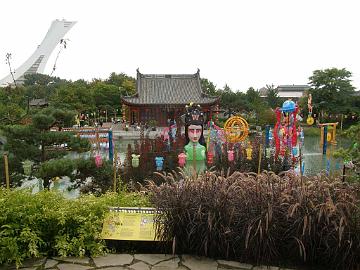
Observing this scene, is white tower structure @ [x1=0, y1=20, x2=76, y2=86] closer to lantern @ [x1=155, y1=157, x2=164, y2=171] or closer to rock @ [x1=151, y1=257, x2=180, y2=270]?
lantern @ [x1=155, y1=157, x2=164, y2=171]

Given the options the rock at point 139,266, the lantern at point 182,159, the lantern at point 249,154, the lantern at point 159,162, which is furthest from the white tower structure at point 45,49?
the rock at point 139,266

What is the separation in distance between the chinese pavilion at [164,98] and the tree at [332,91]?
8779 mm

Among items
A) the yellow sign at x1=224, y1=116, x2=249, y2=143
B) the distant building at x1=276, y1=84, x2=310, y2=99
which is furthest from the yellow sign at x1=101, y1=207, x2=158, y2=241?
the distant building at x1=276, y1=84, x2=310, y2=99

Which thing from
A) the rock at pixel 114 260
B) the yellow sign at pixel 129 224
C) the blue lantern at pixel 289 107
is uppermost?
the blue lantern at pixel 289 107

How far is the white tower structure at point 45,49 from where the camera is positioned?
198ft

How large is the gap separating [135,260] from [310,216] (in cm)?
163

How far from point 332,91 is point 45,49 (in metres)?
50.8

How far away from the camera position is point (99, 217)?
11.1ft

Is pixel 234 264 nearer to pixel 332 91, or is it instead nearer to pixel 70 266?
pixel 70 266

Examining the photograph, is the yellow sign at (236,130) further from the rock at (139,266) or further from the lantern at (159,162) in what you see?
the rock at (139,266)

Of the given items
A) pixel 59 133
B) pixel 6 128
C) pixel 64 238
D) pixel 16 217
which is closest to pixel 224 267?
pixel 64 238

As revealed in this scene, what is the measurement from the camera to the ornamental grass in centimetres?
297

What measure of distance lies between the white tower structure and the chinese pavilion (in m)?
33.5

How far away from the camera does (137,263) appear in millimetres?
3117
